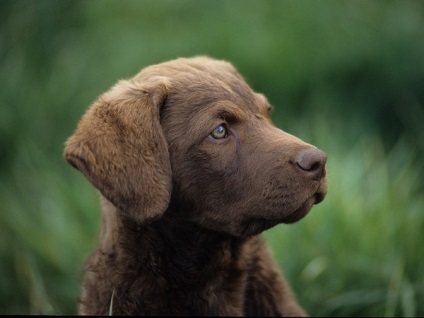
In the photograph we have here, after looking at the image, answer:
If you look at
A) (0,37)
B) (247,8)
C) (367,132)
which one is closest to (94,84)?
(0,37)

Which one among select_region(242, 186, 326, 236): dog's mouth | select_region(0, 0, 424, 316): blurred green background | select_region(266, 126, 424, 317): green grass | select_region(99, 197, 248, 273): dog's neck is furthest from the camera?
select_region(0, 0, 424, 316): blurred green background

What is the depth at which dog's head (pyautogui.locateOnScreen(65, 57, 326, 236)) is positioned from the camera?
3584 mm

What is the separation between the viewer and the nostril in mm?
3510

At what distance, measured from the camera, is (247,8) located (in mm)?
7469

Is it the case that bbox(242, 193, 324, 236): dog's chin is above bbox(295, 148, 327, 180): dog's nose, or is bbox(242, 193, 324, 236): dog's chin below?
below

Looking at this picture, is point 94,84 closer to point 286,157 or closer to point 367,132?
point 367,132

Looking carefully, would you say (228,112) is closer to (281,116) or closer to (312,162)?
(312,162)

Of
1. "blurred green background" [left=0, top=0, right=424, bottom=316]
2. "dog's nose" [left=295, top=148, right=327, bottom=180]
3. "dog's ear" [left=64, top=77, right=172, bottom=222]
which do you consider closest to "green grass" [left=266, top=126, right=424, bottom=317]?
"blurred green background" [left=0, top=0, right=424, bottom=316]

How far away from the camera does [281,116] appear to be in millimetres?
6844

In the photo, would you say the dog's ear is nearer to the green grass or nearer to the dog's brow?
the dog's brow

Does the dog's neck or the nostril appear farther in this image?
the dog's neck

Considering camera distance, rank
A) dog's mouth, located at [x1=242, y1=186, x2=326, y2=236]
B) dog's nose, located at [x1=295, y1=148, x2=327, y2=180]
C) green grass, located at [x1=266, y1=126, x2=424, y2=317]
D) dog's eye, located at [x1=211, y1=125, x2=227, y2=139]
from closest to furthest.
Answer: dog's nose, located at [x1=295, y1=148, x2=327, y2=180] < dog's mouth, located at [x1=242, y1=186, x2=326, y2=236] < dog's eye, located at [x1=211, y1=125, x2=227, y2=139] < green grass, located at [x1=266, y1=126, x2=424, y2=317]

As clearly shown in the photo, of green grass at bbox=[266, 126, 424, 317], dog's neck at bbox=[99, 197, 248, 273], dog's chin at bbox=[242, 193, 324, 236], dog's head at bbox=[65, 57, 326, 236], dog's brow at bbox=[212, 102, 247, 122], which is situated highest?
dog's brow at bbox=[212, 102, 247, 122]

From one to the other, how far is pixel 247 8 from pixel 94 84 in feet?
4.77
